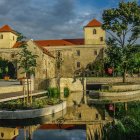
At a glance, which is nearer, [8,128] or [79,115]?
[8,128]

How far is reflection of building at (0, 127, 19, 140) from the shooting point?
64.5 feet

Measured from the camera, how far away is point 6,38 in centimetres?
8144

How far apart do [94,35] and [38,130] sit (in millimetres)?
61907

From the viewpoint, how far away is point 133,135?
37.8 ft

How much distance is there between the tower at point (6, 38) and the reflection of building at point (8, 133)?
60239 mm

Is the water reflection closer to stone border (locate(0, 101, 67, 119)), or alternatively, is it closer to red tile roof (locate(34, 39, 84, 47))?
stone border (locate(0, 101, 67, 119))

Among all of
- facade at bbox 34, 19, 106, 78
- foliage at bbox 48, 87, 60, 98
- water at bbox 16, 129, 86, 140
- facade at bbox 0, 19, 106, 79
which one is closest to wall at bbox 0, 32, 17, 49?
facade at bbox 0, 19, 106, 79

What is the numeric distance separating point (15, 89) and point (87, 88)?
19.8 metres

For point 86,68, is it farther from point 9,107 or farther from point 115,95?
point 9,107

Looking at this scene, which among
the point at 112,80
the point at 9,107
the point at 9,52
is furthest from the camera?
the point at 9,52

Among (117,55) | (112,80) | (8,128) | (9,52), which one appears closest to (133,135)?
(8,128)

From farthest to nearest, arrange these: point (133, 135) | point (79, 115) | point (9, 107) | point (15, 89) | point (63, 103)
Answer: point (15, 89) < point (63, 103) < point (79, 115) < point (9, 107) < point (133, 135)

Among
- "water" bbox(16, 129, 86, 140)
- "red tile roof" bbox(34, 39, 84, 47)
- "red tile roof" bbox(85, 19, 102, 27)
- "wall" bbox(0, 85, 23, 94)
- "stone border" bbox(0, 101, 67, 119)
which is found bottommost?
"water" bbox(16, 129, 86, 140)

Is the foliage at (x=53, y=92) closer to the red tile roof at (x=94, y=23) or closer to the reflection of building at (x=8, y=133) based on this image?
the reflection of building at (x=8, y=133)
